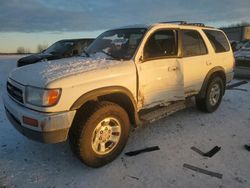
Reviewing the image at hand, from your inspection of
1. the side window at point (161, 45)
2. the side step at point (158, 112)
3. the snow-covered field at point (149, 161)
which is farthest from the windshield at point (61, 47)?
the side step at point (158, 112)

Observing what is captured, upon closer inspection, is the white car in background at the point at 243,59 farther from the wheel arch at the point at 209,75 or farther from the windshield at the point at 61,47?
the windshield at the point at 61,47

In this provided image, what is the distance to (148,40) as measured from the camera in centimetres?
436

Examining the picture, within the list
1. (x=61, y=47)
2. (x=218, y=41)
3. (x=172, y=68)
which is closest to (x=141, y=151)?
(x=172, y=68)

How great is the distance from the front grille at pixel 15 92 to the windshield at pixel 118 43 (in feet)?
4.85

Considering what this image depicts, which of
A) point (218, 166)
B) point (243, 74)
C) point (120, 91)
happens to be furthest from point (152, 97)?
point (243, 74)

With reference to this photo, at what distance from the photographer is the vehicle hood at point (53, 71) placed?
3340 millimetres

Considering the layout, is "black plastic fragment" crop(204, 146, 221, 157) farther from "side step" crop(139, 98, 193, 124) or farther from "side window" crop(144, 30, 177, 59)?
"side window" crop(144, 30, 177, 59)

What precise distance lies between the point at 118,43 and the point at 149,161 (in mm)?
1992

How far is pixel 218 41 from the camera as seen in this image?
19.6ft

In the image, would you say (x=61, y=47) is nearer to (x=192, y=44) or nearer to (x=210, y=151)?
(x=192, y=44)

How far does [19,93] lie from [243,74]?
29.5 feet

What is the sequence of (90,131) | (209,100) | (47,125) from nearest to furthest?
(47,125), (90,131), (209,100)

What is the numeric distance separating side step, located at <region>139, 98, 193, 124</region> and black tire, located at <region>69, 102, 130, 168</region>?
0.63 meters

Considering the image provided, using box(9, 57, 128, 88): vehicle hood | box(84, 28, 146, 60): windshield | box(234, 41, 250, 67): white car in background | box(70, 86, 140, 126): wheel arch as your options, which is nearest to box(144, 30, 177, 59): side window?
box(84, 28, 146, 60): windshield
